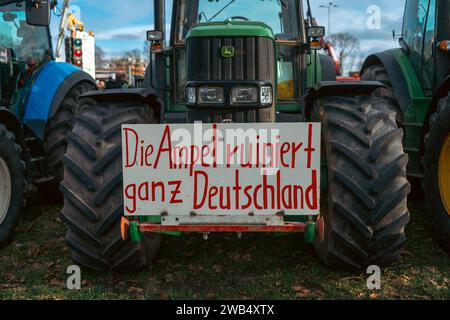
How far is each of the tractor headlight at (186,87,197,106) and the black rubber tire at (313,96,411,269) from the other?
93 cm

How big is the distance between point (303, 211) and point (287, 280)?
68 centimetres

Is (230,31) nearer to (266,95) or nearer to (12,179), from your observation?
(266,95)

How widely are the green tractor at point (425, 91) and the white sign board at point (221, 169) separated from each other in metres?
1.43

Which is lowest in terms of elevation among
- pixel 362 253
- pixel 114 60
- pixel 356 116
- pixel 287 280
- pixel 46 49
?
pixel 287 280

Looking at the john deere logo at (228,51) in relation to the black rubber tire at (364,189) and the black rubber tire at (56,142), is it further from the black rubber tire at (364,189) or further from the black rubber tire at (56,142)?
the black rubber tire at (56,142)

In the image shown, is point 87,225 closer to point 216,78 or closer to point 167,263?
point 167,263

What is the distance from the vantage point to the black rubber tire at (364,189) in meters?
3.20

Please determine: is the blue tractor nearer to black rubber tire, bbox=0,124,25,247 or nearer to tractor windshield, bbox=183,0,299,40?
black rubber tire, bbox=0,124,25,247

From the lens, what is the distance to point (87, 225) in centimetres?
331

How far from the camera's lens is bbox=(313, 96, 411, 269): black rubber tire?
126 inches

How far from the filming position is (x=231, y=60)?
11.6 ft

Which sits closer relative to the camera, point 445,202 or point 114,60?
point 445,202

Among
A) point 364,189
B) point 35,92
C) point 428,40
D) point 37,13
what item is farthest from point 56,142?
point 428,40

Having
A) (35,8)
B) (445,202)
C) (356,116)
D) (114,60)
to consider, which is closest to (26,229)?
(35,8)
